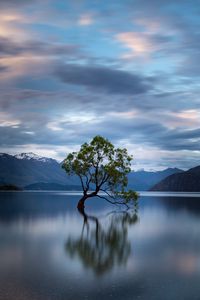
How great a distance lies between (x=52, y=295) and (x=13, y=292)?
1.96 metres

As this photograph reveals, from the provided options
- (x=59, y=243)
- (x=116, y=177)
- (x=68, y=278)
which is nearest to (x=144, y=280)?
(x=68, y=278)

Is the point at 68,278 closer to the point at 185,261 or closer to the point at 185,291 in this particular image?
the point at 185,291

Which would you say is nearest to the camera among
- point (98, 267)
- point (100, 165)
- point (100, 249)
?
point (98, 267)

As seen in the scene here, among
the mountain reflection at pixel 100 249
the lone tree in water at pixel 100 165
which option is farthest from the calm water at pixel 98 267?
the lone tree in water at pixel 100 165

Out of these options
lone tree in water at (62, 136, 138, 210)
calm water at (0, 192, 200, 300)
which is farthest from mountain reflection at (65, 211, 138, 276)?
lone tree in water at (62, 136, 138, 210)

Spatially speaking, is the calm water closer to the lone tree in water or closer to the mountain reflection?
the mountain reflection

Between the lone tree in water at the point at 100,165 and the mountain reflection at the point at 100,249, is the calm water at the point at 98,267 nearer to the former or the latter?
the mountain reflection at the point at 100,249

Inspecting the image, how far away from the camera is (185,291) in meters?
19.5

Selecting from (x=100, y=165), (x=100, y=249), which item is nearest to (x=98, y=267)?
(x=100, y=249)

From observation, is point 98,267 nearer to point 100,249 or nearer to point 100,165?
point 100,249

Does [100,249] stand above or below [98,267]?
below

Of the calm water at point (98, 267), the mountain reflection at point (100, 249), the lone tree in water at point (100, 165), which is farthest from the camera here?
the lone tree in water at point (100, 165)

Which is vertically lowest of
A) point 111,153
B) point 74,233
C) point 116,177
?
point 74,233

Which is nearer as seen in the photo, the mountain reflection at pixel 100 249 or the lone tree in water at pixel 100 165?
the mountain reflection at pixel 100 249
